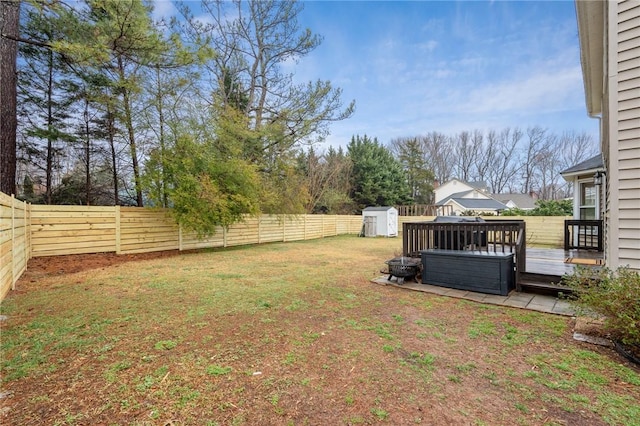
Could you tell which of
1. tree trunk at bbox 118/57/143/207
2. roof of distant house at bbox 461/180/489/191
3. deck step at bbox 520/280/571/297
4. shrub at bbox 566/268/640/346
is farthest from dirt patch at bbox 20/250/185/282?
roof of distant house at bbox 461/180/489/191

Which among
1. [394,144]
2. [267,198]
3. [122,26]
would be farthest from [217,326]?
[394,144]

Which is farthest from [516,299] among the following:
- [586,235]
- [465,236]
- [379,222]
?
[379,222]

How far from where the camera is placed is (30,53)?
863 cm

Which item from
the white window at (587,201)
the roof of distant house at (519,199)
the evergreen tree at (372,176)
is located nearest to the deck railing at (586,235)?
the white window at (587,201)

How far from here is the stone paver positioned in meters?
3.85

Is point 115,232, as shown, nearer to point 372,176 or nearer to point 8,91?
point 8,91

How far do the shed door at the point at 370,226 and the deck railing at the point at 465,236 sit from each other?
436 inches

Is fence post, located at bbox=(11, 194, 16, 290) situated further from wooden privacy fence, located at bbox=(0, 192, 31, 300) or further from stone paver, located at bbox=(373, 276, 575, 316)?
stone paver, located at bbox=(373, 276, 575, 316)

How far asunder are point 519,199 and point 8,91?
39076mm

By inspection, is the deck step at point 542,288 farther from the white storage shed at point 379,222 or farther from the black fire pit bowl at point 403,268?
the white storage shed at point 379,222

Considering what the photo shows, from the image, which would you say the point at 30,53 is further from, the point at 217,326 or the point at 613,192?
the point at 613,192

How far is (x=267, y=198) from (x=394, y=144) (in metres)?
26.1

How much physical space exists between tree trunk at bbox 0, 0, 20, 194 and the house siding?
1052cm

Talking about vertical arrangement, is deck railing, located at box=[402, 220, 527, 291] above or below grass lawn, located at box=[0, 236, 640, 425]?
above
